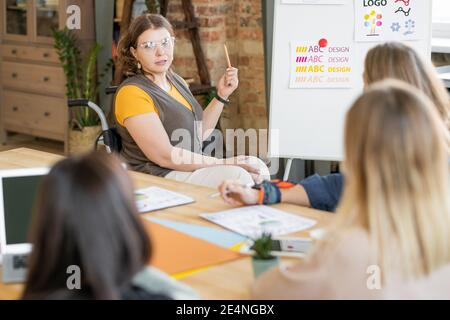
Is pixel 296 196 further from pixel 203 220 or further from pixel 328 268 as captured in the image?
pixel 328 268

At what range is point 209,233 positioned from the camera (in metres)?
2.11

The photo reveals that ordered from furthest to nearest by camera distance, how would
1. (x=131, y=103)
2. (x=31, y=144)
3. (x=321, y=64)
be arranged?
(x=31, y=144), (x=321, y=64), (x=131, y=103)

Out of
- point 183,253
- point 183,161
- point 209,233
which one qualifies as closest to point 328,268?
point 183,253

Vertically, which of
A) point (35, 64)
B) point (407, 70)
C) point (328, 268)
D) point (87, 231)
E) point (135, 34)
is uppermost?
point (135, 34)

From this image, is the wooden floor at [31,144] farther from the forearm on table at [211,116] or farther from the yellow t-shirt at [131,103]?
the yellow t-shirt at [131,103]

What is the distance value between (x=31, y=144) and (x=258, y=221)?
4440 millimetres

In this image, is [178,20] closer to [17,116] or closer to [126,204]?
[17,116]

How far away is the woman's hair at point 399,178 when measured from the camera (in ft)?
4.58

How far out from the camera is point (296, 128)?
Answer: 4.16 m

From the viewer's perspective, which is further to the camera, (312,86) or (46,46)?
(46,46)

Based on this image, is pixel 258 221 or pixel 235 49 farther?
pixel 235 49

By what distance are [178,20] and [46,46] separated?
119 centimetres

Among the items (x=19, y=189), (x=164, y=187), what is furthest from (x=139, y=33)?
(x=19, y=189)

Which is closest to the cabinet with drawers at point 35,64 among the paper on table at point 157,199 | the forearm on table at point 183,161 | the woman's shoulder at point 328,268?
the forearm on table at point 183,161
